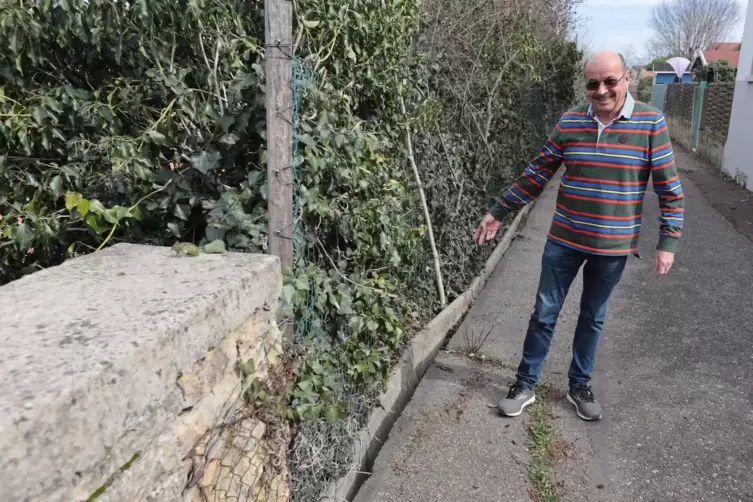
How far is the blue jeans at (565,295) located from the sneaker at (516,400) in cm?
7

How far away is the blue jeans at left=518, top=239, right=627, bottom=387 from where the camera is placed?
2.96 meters

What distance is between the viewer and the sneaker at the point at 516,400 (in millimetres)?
3232

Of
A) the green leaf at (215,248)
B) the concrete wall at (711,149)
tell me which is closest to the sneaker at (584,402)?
the green leaf at (215,248)

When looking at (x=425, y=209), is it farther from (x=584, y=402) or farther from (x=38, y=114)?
(x=38, y=114)

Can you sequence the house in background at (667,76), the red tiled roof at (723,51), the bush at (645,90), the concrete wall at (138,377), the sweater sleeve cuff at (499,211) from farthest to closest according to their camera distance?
the red tiled roof at (723,51)
the bush at (645,90)
the house in background at (667,76)
the sweater sleeve cuff at (499,211)
the concrete wall at (138,377)

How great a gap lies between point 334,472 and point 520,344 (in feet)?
6.86

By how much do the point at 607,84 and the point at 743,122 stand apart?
34.7ft

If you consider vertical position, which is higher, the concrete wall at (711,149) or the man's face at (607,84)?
the man's face at (607,84)

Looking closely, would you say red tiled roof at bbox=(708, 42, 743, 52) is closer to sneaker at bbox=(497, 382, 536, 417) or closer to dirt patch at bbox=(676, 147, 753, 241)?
dirt patch at bbox=(676, 147, 753, 241)

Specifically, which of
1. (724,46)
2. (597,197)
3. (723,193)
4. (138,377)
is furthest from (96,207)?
(724,46)

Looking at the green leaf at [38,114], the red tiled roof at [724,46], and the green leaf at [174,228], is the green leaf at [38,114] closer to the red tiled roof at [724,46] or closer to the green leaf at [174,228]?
the green leaf at [174,228]

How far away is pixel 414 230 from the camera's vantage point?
3.68 metres

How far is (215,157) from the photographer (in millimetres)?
2363

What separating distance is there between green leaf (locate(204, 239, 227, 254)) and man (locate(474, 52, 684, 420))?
5.41 feet
